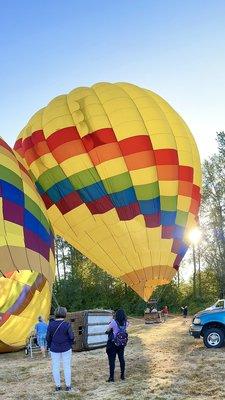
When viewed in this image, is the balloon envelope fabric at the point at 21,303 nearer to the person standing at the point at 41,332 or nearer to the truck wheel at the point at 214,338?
the person standing at the point at 41,332

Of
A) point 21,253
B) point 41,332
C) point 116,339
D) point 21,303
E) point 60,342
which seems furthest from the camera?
point 21,303

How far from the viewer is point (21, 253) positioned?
440 inches

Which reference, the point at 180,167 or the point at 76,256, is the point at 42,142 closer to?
the point at 180,167

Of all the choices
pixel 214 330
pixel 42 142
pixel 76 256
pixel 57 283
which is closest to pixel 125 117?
pixel 42 142

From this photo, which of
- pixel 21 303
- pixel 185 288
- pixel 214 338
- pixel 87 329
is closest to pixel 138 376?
pixel 214 338

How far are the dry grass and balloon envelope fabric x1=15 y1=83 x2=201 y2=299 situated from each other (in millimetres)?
3796

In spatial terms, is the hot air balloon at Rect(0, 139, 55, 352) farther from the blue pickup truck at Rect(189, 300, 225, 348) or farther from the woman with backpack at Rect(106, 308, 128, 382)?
the blue pickup truck at Rect(189, 300, 225, 348)

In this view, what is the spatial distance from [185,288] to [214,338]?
3667 centimetres

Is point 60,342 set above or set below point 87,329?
above

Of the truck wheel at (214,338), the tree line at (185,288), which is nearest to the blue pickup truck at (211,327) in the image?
the truck wheel at (214,338)

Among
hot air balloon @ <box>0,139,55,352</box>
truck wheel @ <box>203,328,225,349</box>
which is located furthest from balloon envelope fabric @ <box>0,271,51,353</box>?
truck wheel @ <box>203,328,225,349</box>

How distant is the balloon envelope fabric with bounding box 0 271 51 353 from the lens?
1587 cm

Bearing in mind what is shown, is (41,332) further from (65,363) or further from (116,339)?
(65,363)

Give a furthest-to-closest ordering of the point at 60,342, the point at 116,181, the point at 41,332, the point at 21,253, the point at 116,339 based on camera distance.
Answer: the point at 116,181 < the point at 41,332 < the point at 21,253 < the point at 116,339 < the point at 60,342
